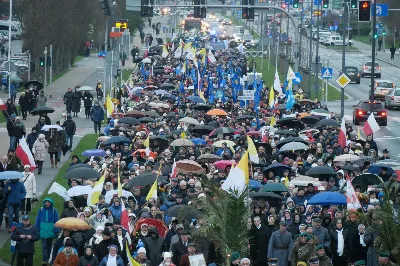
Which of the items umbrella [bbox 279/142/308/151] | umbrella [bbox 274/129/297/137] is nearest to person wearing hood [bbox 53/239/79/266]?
umbrella [bbox 279/142/308/151]

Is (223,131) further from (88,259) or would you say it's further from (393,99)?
(393,99)

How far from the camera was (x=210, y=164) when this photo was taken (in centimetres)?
3012

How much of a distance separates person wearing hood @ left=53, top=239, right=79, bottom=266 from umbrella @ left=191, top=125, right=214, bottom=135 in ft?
59.2

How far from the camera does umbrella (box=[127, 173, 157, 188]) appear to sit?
2616 cm

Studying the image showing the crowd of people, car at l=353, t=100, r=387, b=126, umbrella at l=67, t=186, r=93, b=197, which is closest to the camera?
the crowd of people

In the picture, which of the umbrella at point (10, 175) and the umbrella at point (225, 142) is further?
the umbrella at point (225, 142)

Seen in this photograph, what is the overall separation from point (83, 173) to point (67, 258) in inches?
282

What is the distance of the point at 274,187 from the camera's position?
2500 centimetres

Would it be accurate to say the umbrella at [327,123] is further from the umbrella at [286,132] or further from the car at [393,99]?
the car at [393,99]

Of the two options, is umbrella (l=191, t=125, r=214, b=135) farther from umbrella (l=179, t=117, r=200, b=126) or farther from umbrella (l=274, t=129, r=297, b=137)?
umbrella (l=274, t=129, r=297, b=137)

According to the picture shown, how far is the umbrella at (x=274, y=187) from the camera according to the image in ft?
81.6

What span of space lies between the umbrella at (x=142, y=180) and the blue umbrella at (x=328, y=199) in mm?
3816

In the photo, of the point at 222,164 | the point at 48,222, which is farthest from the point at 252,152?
the point at 48,222

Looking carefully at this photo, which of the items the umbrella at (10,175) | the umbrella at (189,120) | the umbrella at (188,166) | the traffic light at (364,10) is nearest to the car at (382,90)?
the traffic light at (364,10)
